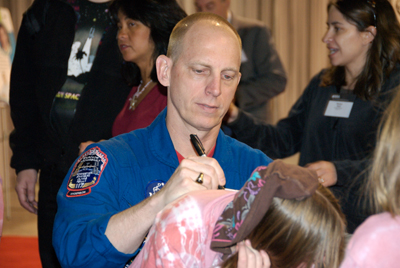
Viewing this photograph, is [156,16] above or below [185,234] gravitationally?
above

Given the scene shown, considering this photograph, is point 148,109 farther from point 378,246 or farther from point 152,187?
point 378,246

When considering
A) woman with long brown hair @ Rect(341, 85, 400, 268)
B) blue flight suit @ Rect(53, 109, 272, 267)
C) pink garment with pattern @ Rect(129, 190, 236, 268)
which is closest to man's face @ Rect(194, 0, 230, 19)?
blue flight suit @ Rect(53, 109, 272, 267)

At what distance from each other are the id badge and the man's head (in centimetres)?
105

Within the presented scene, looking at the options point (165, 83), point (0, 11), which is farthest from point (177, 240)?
point (0, 11)

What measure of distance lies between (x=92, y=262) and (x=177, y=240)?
1.00 feet

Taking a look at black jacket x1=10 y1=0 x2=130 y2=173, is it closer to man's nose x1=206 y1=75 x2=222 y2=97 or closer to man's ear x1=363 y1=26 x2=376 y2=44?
man's nose x1=206 y1=75 x2=222 y2=97

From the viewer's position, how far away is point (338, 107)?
7.14ft

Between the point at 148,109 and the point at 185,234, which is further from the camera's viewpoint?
the point at 148,109

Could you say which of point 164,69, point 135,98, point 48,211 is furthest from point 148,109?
point 48,211

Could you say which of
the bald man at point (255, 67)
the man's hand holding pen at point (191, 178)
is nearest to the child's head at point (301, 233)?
the man's hand holding pen at point (191, 178)

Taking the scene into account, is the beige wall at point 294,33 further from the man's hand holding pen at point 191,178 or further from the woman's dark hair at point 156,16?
the man's hand holding pen at point 191,178

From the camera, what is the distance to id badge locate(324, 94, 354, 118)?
6.98 ft

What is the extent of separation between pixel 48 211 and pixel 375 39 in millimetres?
A: 1780

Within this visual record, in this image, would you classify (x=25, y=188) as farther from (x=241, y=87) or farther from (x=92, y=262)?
(x=241, y=87)
